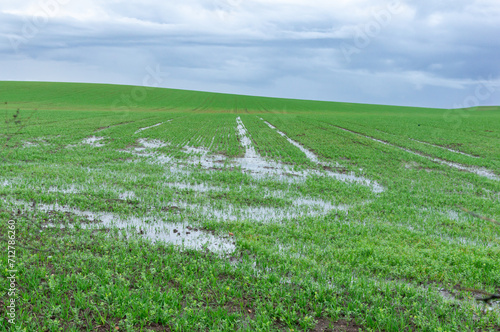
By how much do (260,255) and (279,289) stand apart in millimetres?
1650

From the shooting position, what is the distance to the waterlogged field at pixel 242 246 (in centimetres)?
629

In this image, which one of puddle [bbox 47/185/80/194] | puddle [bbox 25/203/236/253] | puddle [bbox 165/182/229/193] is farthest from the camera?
puddle [bbox 165/182/229/193]

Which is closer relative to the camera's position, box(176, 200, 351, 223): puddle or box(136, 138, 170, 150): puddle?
box(176, 200, 351, 223): puddle

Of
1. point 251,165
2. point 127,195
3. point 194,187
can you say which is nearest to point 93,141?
point 251,165

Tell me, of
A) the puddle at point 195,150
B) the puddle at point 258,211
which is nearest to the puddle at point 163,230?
the puddle at point 258,211

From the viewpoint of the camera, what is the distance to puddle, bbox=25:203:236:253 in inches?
370

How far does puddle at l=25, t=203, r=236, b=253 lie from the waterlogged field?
0.20ft

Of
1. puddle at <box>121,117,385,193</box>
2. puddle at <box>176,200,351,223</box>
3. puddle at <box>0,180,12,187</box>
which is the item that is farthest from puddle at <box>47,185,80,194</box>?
puddle at <box>121,117,385,193</box>

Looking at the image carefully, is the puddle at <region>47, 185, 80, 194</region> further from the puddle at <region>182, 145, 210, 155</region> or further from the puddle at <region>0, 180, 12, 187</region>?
the puddle at <region>182, 145, 210, 155</region>

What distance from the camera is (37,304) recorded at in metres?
6.32

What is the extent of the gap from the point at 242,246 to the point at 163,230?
2669 mm

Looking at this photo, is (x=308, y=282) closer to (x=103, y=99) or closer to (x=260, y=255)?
(x=260, y=255)

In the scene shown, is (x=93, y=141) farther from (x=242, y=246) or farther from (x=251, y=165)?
(x=242, y=246)

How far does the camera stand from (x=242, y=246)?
30.5 feet
